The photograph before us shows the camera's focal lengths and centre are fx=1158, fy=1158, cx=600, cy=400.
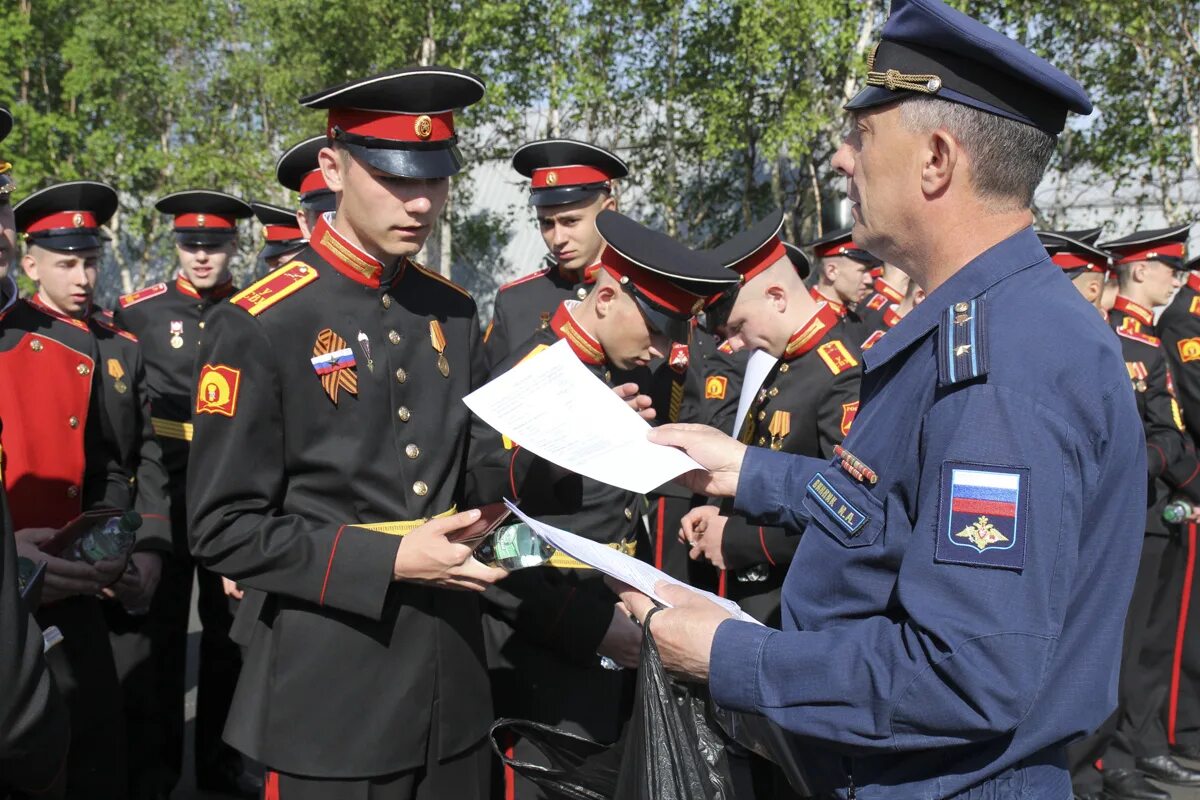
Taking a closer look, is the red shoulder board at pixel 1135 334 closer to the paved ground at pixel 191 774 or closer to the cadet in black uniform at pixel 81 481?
the paved ground at pixel 191 774

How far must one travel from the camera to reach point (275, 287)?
8.84 ft

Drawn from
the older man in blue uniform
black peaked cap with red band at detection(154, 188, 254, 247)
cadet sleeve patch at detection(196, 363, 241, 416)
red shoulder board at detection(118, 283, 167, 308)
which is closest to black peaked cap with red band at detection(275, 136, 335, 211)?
black peaked cap with red band at detection(154, 188, 254, 247)

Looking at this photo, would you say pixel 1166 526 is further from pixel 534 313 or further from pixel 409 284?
pixel 409 284

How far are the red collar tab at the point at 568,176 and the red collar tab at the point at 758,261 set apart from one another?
194cm

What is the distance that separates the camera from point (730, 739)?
8.36ft

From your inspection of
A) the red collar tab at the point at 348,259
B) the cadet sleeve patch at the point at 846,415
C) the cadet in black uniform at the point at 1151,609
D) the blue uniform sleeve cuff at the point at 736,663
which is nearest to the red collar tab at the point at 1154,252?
the cadet in black uniform at the point at 1151,609

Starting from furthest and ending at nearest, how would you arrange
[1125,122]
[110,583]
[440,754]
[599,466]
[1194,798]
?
[1125,122] < [1194,798] < [110,583] < [440,754] < [599,466]

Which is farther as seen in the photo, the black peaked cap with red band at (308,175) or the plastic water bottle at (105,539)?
the black peaked cap with red band at (308,175)

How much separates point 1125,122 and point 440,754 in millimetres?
16338

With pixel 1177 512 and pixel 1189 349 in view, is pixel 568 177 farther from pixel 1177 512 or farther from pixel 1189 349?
pixel 1189 349

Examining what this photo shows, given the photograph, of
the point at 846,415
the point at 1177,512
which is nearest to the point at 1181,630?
the point at 1177,512

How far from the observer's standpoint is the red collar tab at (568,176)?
5980mm

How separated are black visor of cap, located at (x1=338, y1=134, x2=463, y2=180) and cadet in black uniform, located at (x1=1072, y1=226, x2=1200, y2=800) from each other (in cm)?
425

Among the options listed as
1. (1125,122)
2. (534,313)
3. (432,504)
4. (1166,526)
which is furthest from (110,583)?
(1125,122)
